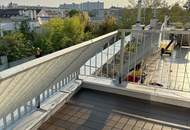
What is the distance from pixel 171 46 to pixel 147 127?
14.0 feet

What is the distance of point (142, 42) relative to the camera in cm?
514

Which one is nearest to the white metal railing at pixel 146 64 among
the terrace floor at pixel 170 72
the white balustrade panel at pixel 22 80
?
the terrace floor at pixel 170 72

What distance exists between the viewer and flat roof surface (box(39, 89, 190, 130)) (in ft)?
8.29

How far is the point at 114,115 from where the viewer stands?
9.01 ft

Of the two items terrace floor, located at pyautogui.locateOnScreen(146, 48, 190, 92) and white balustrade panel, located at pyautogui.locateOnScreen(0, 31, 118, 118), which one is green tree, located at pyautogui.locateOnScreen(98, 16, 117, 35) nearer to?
terrace floor, located at pyautogui.locateOnScreen(146, 48, 190, 92)

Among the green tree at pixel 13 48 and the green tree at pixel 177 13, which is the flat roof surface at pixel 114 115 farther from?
the green tree at pixel 13 48

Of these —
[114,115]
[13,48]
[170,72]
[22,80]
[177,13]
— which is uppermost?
[177,13]

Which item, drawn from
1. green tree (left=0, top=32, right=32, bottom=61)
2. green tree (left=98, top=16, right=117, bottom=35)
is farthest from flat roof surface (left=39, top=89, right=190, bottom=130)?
green tree (left=98, top=16, right=117, bottom=35)

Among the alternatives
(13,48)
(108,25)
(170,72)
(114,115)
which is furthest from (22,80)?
(108,25)

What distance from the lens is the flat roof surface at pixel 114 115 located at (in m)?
2.53

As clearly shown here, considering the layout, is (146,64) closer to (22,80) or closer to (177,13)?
(22,80)

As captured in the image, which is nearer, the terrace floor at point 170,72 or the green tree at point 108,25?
the terrace floor at point 170,72

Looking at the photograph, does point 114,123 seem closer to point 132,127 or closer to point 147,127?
point 132,127

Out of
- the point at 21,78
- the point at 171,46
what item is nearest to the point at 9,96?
the point at 21,78
